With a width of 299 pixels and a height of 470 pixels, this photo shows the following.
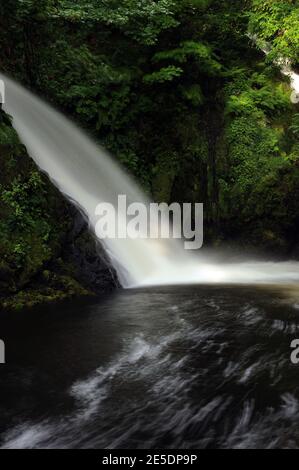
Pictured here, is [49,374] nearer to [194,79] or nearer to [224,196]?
[224,196]

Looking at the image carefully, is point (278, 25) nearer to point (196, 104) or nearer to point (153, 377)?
A: point (196, 104)

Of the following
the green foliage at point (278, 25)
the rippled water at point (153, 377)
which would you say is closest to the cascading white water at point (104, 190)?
the rippled water at point (153, 377)

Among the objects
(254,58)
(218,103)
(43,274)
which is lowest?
(43,274)

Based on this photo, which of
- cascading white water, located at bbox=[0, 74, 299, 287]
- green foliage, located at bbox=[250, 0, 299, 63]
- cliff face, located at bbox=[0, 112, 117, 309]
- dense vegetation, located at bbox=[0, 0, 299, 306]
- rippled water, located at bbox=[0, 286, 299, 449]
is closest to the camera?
rippled water, located at bbox=[0, 286, 299, 449]

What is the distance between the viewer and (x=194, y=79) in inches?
476

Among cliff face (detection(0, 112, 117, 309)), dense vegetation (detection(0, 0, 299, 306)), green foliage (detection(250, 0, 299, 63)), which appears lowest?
cliff face (detection(0, 112, 117, 309))

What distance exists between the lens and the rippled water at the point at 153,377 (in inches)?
116

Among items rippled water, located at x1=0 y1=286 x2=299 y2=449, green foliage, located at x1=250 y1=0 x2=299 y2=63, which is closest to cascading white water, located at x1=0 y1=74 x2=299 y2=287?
rippled water, located at x1=0 y1=286 x2=299 y2=449

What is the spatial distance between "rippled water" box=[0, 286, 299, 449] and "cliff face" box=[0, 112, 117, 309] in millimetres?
1002

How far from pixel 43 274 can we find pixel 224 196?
5718 millimetres

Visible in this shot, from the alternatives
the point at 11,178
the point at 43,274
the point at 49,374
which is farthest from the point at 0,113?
the point at 49,374

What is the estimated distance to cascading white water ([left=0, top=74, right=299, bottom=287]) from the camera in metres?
8.74

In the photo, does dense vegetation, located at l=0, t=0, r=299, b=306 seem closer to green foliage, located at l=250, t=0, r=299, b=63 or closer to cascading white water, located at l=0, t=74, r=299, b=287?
green foliage, located at l=250, t=0, r=299, b=63

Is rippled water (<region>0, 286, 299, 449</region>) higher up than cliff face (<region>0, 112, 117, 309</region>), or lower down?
lower down
